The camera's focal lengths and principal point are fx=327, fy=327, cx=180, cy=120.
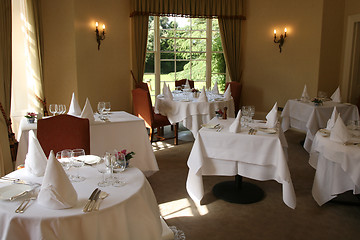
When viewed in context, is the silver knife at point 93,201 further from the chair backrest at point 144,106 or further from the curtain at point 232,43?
the curtain at point 232,43

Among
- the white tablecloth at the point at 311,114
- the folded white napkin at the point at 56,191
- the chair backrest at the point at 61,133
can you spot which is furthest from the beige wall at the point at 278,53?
the folded white napkin at the point at 56,191

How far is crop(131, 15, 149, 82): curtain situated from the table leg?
4.14 m

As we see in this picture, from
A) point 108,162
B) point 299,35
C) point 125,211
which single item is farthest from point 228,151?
point 299,35

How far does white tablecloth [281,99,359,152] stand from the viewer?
5449 mm

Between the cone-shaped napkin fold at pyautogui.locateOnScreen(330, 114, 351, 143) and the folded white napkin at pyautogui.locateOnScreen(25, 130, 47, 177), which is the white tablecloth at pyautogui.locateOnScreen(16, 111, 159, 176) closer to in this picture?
the folded white napkin at pyautogui.locateOnScreen(25, 130, 47, 177)

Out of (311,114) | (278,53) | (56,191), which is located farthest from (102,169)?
(278,53)

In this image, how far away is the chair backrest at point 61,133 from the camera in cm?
315

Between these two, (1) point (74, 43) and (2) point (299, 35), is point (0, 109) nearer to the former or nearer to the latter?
(1) point (74, 43)

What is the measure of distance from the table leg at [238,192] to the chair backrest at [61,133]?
68.7 inches

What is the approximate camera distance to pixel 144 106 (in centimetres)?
592

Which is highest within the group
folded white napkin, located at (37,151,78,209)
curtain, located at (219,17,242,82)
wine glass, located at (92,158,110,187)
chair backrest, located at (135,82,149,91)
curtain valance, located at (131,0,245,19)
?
curtain valance, located at (131,0,245,19)

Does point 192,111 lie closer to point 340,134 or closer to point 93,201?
point 340,134

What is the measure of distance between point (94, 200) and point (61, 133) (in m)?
1.45

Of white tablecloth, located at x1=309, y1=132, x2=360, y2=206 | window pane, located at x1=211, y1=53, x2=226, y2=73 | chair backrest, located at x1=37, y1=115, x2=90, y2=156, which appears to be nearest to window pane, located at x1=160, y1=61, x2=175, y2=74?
window pane, located at x1=211, y1=53, x2=226, y2=73
